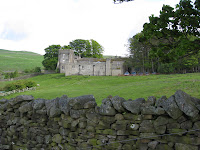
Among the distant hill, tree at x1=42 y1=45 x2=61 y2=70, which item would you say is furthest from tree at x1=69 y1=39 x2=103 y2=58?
the distant hill

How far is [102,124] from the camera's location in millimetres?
6211

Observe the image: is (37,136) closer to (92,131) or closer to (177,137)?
(92,131)

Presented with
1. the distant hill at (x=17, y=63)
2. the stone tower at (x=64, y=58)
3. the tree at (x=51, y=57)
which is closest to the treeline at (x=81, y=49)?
the tree at (x=51, y=57)

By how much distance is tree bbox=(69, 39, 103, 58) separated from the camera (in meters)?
86.2

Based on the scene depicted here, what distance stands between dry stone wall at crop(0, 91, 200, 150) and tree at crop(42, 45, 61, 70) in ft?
239

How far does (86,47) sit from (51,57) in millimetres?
17040

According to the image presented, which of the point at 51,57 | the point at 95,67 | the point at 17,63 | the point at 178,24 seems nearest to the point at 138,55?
the point at 95,67

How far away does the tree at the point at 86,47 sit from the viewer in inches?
3396

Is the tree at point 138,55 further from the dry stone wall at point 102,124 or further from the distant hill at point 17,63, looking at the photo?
the distant hill at point 17,63

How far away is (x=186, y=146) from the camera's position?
4895 mm

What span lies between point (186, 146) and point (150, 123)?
1.09 meters

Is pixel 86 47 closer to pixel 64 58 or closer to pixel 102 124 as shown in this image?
pixel 64 58

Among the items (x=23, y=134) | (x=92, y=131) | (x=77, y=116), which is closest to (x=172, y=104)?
(x=92, y=131)

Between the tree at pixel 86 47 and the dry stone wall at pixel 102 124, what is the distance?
7818cm
